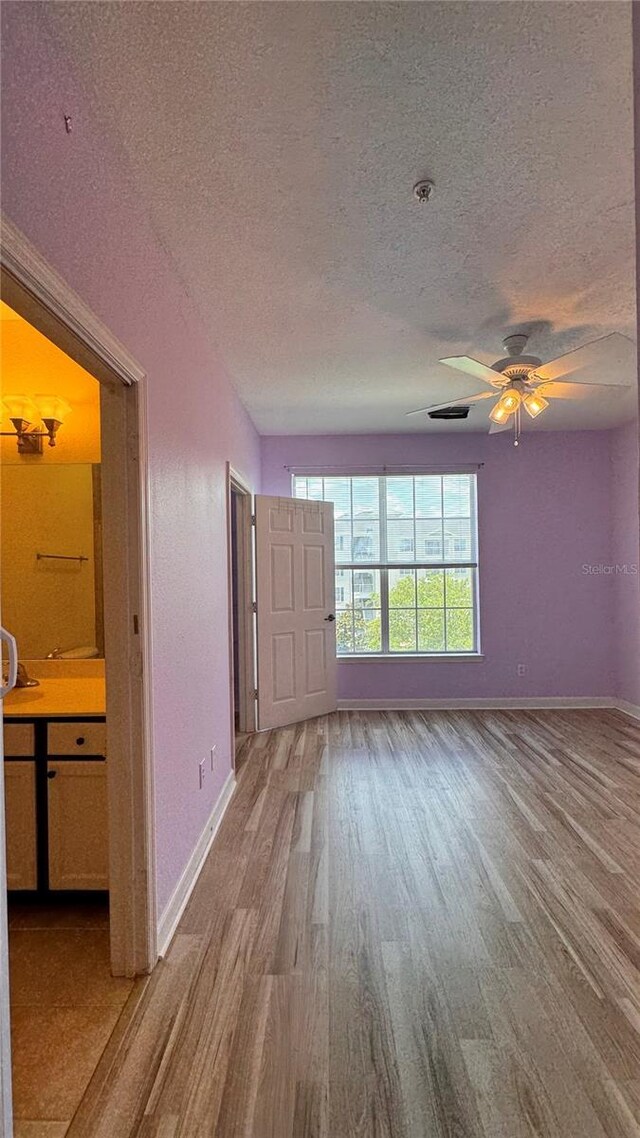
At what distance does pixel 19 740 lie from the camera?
2.05 metres

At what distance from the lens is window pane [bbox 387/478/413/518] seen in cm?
538

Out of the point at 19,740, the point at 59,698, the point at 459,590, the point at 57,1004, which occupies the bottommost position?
the point at 57,1004

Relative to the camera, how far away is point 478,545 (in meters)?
5.32

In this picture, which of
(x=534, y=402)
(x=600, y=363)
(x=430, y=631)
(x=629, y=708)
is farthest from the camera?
(x=430, y=631)

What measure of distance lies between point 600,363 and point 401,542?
237cm

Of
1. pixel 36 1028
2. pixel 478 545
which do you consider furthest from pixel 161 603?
pixel 478 545

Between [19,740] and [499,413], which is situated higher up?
[499,413]

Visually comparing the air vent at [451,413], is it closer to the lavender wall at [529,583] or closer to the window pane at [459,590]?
the lavender wall at [529,583]

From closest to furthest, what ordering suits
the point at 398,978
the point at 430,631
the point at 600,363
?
the point at 398,978 → the point at 600,363 → the point at 430,631

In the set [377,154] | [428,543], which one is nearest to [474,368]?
[377,154]

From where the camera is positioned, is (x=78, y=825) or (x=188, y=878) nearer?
(x=78, y=825)

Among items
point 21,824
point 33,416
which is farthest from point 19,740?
point 33,416

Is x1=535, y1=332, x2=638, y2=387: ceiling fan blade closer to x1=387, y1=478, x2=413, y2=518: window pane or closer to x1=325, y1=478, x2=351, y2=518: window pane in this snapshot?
x1=387, y1=478, x2=413, y2=518: window pane

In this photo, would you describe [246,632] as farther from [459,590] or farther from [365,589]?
[459,590]
